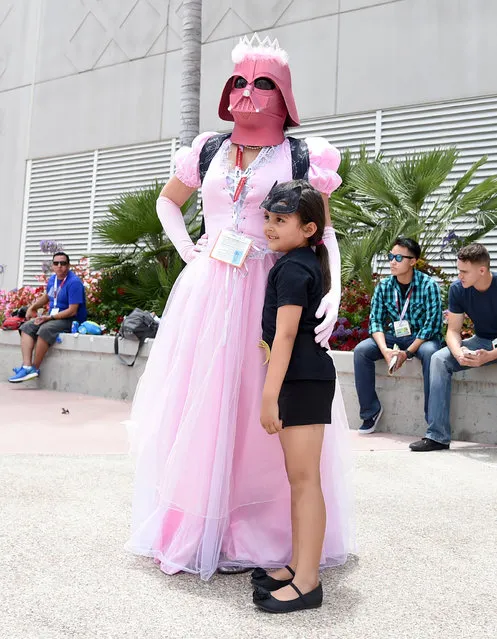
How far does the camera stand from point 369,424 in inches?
225

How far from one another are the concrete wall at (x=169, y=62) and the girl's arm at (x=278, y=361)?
707 centimetres

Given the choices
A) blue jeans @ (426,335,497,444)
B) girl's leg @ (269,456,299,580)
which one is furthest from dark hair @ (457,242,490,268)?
girl's leg @ (269,456,299,580)

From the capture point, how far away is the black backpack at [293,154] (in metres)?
2.57

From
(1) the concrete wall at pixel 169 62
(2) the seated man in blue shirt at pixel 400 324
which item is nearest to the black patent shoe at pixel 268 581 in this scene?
(2) the seated man in blue shirt at pixel 400 324

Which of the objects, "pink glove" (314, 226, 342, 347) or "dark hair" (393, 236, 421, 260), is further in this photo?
"dark hair" (393, 236, 421, 260)

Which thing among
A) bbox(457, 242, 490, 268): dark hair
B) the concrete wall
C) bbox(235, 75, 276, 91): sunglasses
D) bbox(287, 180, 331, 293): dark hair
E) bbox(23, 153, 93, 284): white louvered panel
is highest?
the concrete wall

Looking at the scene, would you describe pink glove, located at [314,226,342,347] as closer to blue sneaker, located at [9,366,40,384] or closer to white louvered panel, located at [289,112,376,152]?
blue sneaker, located at [9,366,40,384]

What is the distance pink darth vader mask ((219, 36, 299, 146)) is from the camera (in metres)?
2.59

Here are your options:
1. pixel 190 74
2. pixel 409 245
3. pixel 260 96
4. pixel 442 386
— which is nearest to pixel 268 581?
pixel 260 96

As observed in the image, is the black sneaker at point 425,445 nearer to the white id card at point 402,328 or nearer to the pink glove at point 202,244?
the white id card at point 402,328

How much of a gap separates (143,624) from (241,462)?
0.70 m

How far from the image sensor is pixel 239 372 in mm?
2457

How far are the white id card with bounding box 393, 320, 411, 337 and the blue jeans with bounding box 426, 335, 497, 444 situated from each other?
387 mm

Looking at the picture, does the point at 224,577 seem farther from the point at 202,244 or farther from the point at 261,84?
the point at 261,84
